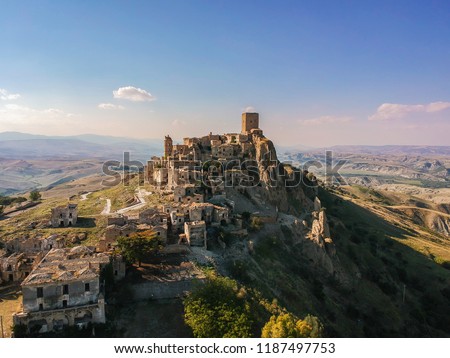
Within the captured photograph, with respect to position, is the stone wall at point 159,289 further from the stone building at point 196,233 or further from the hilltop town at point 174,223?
the stone building at point 196,233

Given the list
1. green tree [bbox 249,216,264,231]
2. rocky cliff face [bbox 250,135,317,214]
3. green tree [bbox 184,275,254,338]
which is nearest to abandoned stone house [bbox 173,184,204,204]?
green tree [bbox 249,216,264,231]

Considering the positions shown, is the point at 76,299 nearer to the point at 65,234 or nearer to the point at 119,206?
the point at 65,234

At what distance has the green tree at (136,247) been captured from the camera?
120 feet

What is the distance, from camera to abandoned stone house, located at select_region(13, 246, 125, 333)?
2792cm

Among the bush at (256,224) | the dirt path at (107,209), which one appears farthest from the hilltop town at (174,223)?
the dirt path at (107,209)

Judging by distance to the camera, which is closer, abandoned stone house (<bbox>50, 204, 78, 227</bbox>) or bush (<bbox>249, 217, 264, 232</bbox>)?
Result: abandoned stone house (<bbox>50, 204, 78, 227</bbox>)

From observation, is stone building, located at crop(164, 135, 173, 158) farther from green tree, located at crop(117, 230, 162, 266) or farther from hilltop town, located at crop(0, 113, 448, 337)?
green tree, located at crop(117, 230, 162, 266)

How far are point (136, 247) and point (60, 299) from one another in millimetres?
9787

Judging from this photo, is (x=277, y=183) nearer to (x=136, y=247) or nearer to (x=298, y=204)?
(x=298, y=204)

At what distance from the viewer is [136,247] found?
122 feet

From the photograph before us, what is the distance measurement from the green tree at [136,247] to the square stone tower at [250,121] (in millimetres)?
48975

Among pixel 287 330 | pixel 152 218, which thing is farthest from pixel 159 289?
pixel 287 330

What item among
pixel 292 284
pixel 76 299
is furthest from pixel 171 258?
pixel 292 284

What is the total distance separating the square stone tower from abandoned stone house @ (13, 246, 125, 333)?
57.6 metres
